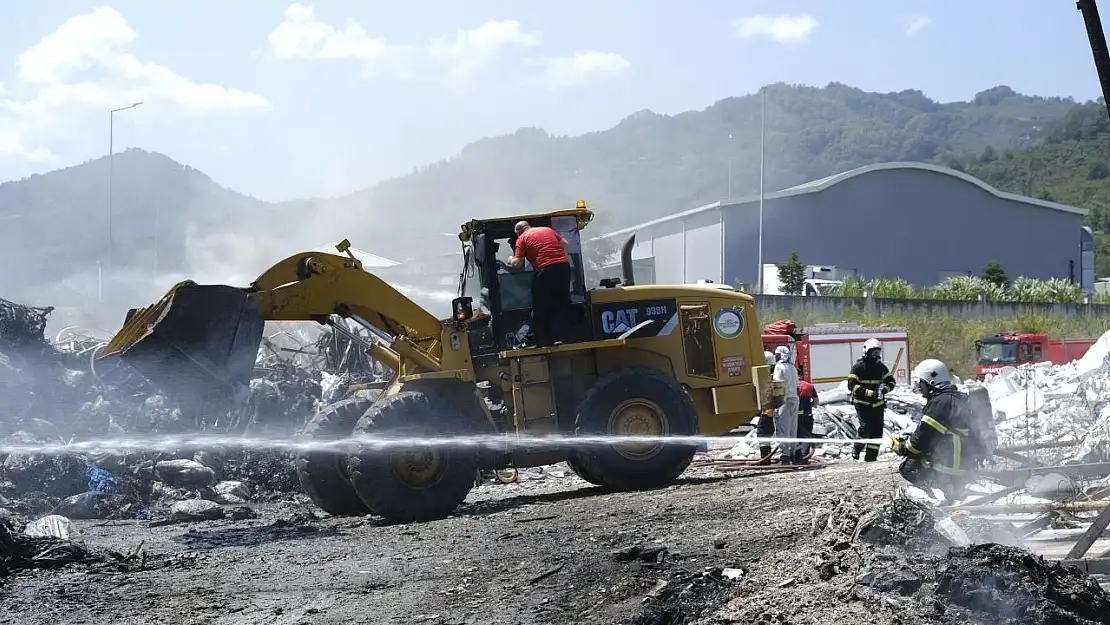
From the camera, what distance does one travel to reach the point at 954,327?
A: 3434 cm

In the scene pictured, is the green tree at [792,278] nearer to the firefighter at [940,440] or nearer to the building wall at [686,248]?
the building wall at [686,248]

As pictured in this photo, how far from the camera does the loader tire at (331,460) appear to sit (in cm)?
1006

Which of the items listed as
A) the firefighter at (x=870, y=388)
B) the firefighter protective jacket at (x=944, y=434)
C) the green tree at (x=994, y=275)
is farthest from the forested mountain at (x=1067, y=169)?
the firefighter protective jacket at (x=944, y=434)

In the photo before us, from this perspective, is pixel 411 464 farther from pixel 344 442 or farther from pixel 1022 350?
pixel 1022 350

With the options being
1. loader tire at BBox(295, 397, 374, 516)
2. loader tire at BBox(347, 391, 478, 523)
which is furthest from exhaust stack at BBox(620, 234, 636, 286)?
loader tire at BBox(295, 397, 374, 516)

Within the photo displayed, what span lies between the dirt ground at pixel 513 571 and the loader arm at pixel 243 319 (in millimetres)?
1423

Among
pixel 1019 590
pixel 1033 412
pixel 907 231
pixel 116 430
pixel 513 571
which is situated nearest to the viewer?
pixel 1019 590

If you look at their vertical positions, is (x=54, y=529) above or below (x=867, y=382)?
below

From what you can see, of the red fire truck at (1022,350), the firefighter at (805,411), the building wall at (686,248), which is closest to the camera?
the firefighter at (805,411)

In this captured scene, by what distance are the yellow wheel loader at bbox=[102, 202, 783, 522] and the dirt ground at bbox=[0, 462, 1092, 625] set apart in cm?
50

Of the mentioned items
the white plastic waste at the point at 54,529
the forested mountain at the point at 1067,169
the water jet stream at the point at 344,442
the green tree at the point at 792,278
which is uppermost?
the forested mountain at the point at 1067,169

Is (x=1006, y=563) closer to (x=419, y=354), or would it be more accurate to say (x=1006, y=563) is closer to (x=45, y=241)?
(x=419, y=354)

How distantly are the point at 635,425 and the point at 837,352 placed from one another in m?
17.0

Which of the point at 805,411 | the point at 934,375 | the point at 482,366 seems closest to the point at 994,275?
the point at 805,411
